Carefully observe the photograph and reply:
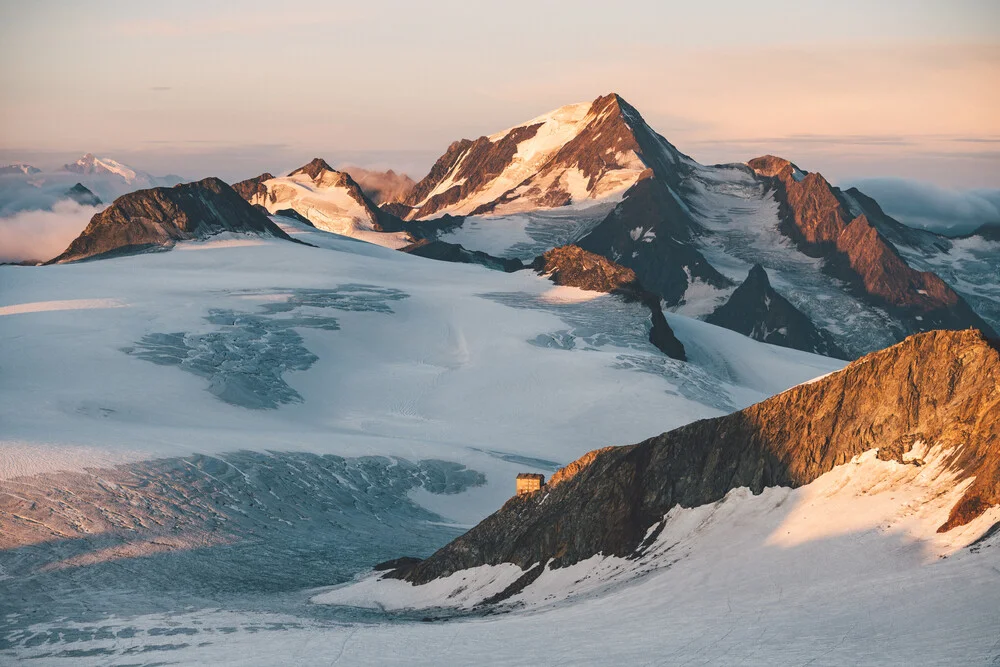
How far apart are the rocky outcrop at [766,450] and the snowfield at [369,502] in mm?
1280

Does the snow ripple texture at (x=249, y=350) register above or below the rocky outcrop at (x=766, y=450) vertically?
below

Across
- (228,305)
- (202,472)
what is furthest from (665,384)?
(202,472)

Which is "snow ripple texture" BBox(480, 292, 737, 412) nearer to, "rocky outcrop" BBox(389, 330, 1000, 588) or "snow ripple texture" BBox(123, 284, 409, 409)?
"snow ripple texture" BBox(123, 284, 409, 409)

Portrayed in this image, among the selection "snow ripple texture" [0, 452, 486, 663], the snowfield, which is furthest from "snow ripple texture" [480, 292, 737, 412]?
"snow ripple texture" [0, 452, 486, 663]

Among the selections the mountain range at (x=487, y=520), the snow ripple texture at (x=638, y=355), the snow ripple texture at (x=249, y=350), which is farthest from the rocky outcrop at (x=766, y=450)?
the snow ripple texture at (x=638, y=355)

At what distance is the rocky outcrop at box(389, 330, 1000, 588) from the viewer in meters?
64.2

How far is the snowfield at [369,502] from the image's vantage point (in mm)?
55688

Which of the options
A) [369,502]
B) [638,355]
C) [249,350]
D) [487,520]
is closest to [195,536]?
[369,502]

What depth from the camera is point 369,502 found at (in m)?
110

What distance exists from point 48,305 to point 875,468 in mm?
122366

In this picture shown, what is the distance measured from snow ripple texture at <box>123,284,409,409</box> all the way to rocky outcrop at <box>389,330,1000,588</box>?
235ft

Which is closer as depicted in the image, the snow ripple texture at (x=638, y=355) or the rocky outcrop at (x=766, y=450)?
the rocky outcrop at (x=766, y=450)

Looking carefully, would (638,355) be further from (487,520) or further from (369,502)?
(487,520)

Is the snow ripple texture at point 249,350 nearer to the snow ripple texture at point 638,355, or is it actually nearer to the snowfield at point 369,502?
the snowfield at point 369,502
